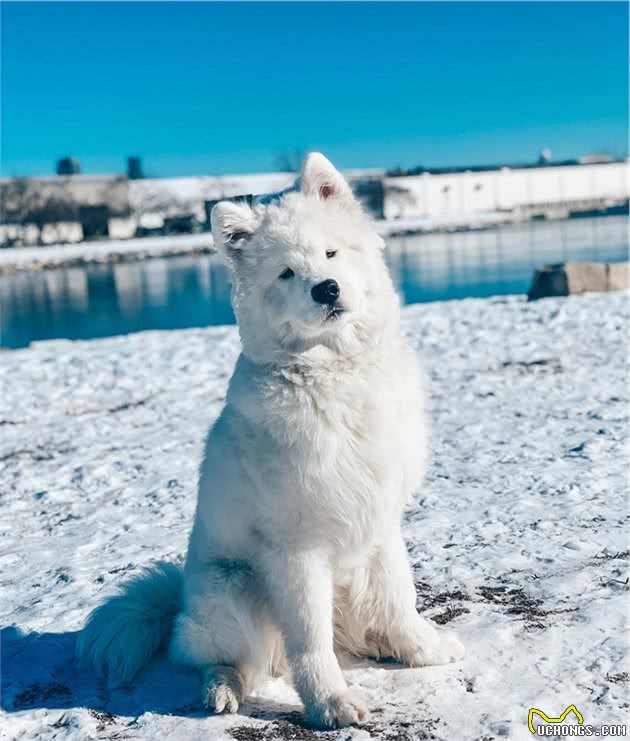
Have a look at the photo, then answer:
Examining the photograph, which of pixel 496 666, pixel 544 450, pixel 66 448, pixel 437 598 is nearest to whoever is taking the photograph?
Result: pixel 496 666

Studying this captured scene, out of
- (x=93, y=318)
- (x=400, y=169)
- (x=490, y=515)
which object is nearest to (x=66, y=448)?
(x=490, y=515)

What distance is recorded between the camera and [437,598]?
3.79 metres

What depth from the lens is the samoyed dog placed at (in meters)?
2.87

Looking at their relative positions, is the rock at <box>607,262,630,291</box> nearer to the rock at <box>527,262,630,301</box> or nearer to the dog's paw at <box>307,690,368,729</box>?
the rock at <box>527,262,630,301</box>

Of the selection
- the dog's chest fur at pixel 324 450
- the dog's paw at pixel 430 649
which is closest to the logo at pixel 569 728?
the dog's paw at pixel 430 649

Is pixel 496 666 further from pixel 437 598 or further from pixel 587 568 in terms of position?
pixel 587 568

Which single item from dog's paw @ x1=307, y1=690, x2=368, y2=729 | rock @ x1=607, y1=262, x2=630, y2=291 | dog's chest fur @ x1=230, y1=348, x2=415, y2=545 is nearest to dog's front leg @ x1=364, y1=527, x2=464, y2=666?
dog's chest fur @ x1=230, y1=348, x2=415, y2=545

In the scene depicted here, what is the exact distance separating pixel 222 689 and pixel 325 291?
148 cm

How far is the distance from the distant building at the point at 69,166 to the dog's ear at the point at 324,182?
267 ft

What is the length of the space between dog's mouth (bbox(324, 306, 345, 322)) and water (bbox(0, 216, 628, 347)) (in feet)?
38.2

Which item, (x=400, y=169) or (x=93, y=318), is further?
(x=400, y=169)

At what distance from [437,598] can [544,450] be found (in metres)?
2.33

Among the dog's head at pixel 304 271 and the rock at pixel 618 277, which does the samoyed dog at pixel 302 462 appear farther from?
the rock at pixel 618 277

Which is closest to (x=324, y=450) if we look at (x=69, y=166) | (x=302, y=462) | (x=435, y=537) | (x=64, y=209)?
(x=302, y=462)
